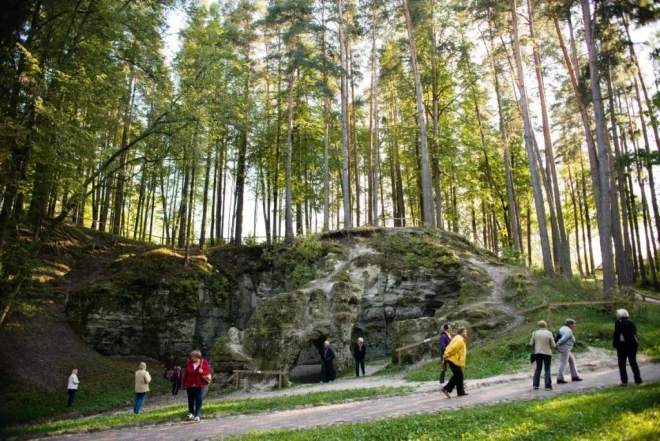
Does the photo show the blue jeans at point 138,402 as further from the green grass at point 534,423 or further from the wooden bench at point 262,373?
the green grass at point 534,423

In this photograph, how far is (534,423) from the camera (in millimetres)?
6320

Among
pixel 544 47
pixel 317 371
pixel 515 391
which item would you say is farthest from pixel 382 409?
pixel 544 47

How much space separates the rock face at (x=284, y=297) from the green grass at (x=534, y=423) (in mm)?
9517

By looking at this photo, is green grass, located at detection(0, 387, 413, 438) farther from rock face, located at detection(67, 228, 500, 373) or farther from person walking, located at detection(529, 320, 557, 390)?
rock face, located at detection(67, 228, 500, 373)

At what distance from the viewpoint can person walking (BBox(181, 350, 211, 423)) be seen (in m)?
9.98

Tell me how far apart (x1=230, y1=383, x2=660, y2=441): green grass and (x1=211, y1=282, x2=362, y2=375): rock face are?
9343 mm

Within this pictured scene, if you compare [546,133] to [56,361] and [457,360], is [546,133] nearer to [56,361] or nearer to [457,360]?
[457,360]

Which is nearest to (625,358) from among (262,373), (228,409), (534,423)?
(534,423)

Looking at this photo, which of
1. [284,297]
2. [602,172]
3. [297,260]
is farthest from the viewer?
[297,260]

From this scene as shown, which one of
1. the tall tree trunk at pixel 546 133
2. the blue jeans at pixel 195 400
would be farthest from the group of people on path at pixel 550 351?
the tall tree trunk at pixel 546 133

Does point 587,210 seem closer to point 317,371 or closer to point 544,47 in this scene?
point 544,47

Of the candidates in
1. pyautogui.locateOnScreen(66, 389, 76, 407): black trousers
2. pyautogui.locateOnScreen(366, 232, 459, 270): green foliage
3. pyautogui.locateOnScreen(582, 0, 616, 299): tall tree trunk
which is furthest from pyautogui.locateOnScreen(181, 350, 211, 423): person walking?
pyautogui.locateOnScreen(582, 0, 616, 299): tall tree trunk

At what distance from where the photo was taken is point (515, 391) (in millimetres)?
9859

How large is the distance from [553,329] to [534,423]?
9741mm
